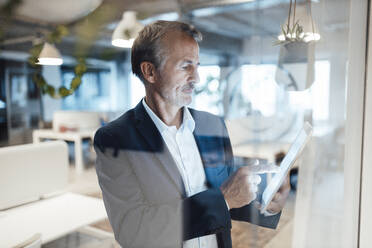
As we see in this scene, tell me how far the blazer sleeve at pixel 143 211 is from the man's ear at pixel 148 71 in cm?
19

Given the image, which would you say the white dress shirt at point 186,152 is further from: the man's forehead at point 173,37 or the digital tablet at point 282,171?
the digital tablet at point 282,171

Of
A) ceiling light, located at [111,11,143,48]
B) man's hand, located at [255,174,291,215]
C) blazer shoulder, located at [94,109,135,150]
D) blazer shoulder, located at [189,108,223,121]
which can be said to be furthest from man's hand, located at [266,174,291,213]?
ceiling light, located at [111,11,143,48]

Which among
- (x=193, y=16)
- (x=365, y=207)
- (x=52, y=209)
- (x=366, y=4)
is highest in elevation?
(x=366, y=4)

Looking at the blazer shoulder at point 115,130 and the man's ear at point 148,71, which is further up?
the man's ear at point 148,71

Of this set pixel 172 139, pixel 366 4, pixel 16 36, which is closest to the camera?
pixel 16 36

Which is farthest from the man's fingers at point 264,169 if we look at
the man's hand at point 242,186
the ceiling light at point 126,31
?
the ceiling light at point 126,31

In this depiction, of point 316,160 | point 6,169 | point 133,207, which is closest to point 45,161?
point 6,169

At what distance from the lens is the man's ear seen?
0.82m

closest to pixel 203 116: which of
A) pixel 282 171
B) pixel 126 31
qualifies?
pixel 126 31

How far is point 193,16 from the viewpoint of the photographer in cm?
95

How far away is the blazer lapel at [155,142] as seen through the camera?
2.73 ft

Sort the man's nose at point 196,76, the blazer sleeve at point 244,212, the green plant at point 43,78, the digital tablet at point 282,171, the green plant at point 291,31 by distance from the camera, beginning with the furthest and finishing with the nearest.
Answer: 1. the green plant at point 291,31
2. the digital tablet at point 282,171
3. the blazer sleeve at point 244,212
4. the man's nose at point 196,76
5. the green plant at point 43,78

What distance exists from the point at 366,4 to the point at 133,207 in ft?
6.50

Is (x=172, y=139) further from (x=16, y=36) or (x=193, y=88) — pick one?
(x=16, y=36)
